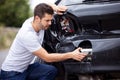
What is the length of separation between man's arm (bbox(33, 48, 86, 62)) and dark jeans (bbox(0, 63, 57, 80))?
42 centimetres

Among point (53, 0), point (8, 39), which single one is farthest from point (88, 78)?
point (8, 39)

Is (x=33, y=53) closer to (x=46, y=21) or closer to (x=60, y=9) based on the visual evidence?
(x=46, y=21)

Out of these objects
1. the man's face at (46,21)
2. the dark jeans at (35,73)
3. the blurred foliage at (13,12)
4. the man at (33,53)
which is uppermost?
the man's face at (46,21)

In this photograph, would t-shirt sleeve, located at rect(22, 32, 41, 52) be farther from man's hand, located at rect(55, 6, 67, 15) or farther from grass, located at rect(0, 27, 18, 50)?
grass, located at rect(0, 27, 18, 50)

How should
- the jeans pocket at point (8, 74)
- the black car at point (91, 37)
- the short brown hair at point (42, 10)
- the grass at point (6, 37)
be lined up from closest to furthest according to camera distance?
the black car at point (91, 37) < the short brown hair at point (42, 10) < the jeans pocket at point (8, 74) < the grass at point (6, 37)

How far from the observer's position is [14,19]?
3045cm

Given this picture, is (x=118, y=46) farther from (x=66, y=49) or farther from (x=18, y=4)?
(x=18, y=4)

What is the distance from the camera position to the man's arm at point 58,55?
226 inches

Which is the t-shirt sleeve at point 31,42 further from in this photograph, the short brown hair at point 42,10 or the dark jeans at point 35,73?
the dark jeans at point 35,73

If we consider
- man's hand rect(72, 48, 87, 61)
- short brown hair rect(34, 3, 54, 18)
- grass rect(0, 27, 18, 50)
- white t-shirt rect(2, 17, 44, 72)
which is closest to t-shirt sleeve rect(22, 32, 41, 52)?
white t-shirt rect(2, 17, 44, 72)

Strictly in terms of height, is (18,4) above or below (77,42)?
below

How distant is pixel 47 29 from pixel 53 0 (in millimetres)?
803

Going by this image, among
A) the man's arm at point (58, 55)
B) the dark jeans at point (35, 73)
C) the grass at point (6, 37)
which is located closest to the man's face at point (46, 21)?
the man's arm at point (58, 55)

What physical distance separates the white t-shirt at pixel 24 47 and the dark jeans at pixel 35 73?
0.06m
